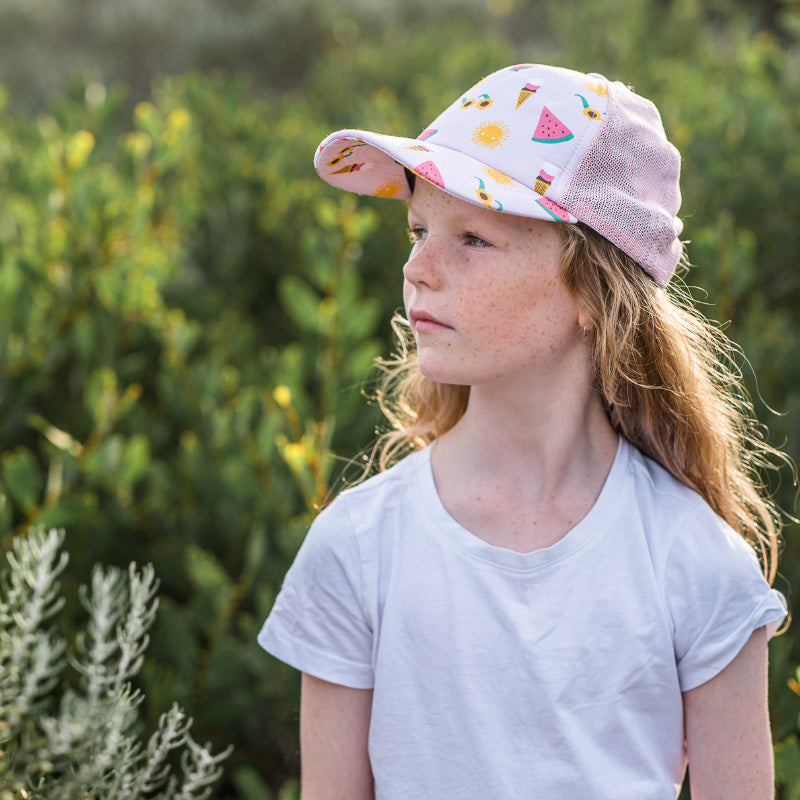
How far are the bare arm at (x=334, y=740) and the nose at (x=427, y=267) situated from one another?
60cm

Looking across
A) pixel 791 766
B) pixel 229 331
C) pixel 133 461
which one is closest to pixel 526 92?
pixel 791 766

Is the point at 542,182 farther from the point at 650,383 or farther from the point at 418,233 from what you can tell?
the point at 650,383

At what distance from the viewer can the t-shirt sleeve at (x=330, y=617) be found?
1449mm

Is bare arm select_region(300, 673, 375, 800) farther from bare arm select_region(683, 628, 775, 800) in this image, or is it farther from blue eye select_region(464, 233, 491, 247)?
blue eye select_region(464, 233, 491, 247)

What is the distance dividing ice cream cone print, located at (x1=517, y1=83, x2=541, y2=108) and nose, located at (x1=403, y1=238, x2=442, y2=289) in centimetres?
23

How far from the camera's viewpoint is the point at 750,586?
1.39 m

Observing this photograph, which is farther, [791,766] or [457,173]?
[791,766]

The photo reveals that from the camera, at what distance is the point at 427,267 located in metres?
1.35

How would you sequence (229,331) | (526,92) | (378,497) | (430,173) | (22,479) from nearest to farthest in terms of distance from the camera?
(430,173)
(526,92)
(378,497)
(22,479)
(229,331)

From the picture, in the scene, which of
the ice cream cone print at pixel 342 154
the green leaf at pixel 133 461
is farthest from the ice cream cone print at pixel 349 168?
the green leaf at pixel 133 461

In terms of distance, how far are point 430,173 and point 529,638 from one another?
0.63 meters

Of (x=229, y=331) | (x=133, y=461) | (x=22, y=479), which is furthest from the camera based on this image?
(x=229, y=331)

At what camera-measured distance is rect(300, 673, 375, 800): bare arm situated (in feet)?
4.83

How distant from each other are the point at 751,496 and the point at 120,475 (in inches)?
51.1
